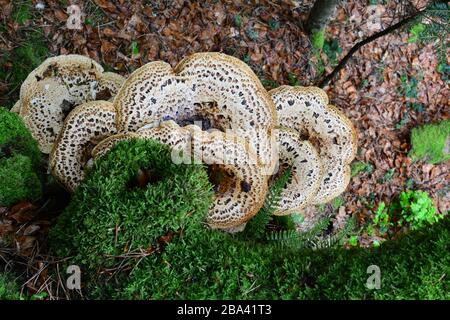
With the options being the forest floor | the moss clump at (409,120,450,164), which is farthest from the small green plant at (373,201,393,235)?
the moss clump at (409,120,450,164)

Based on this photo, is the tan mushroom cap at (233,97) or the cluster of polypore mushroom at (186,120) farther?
the tan mushroom cap at (233,97)

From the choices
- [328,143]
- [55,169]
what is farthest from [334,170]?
[55,169]

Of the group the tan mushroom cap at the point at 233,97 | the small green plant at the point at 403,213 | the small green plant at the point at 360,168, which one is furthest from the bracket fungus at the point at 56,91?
the small green plant at the point at 403,213

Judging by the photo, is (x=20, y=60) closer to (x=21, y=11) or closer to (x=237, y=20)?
(x=21, y=11)

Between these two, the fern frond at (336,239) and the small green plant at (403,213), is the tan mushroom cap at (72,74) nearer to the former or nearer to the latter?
the fern frond at (336,239)

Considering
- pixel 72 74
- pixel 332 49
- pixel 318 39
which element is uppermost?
pixel 318 39

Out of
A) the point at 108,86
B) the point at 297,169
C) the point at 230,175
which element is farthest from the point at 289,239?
the point at 108,86

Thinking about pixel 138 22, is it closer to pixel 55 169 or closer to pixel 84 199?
pixel 55 169
